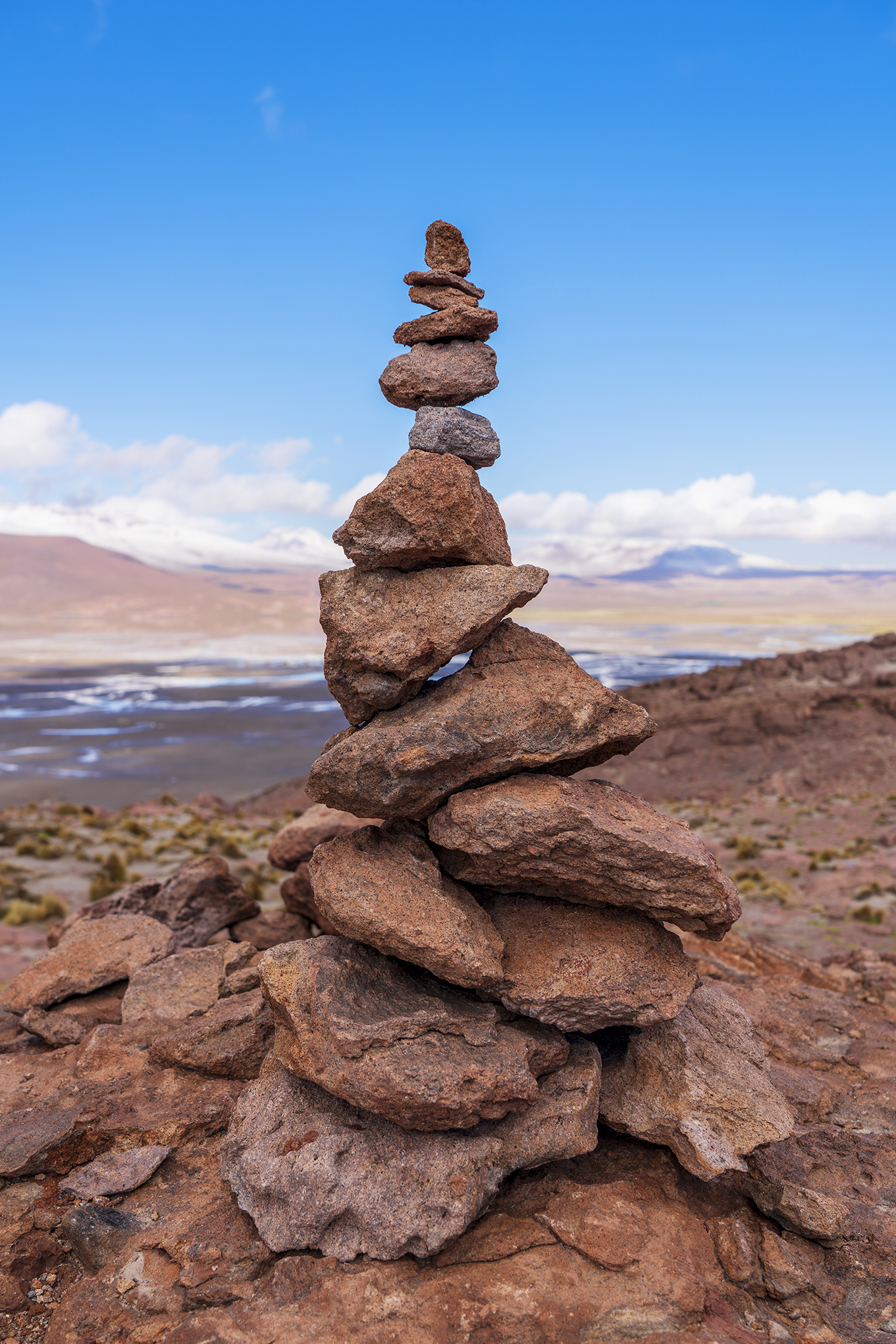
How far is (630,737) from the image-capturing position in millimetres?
7867

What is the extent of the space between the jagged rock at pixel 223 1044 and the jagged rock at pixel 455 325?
294 inches

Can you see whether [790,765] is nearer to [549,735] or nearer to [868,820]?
[868,820]

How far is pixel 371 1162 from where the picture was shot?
21.3ft

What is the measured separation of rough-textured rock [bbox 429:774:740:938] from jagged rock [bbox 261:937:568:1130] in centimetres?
124

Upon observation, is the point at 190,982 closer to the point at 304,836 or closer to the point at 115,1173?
the point at 304,836

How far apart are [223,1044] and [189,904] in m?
4.70

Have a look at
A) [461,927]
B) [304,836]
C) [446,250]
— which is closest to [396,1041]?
[461,927]

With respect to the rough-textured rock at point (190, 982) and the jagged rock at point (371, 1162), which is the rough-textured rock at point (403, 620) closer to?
the jagged rock at point (371, 1162)

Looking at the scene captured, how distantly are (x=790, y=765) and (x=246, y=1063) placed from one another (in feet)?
111

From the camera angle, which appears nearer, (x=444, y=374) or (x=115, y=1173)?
(x=115, y=1173)

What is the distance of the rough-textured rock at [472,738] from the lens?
747cm

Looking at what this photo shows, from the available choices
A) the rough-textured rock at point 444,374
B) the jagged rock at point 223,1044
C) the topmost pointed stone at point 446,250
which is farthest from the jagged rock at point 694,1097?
the topmost pointed stone at point 446,250

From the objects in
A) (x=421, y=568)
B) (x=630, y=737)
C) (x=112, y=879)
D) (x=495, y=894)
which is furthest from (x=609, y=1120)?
(x=112, y=879)

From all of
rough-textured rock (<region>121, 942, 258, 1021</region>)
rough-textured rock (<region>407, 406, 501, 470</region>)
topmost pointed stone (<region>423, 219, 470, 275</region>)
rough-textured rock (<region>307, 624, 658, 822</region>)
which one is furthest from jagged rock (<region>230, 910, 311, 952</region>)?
topmost pointed stone (<region>423, 219, 470, 275</region>)
